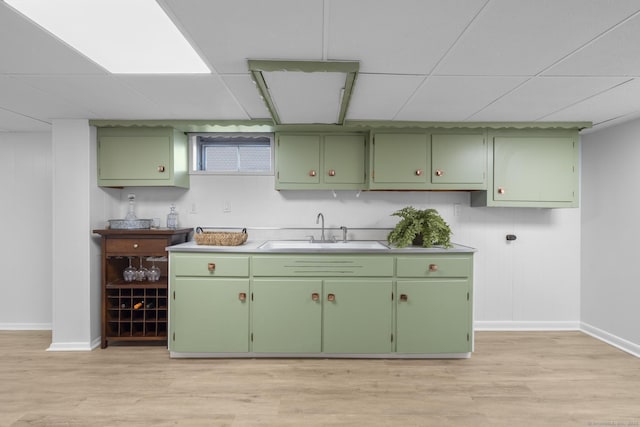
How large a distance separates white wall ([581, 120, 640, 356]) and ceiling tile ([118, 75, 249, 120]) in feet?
11.2

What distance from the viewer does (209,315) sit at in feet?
8.81

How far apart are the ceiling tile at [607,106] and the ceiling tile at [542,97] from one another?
86 millimetres

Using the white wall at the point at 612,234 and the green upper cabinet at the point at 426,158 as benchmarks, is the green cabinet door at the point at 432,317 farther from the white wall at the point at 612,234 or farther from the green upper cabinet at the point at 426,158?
the white wall at the point at 612,234

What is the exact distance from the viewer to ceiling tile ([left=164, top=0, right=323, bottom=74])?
1.34 metres

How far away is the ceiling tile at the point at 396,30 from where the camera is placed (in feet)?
4.38

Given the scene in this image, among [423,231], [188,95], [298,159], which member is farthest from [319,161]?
[188,95]

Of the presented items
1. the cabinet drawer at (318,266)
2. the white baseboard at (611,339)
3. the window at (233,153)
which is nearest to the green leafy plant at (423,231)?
the cabinet drawer at (318,266)

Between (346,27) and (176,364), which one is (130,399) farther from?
(346,27)

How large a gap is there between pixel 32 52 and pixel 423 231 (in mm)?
2854

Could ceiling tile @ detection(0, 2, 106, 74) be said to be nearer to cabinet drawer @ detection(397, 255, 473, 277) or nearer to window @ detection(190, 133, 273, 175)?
window @ detection(190, 133, 273, 175)

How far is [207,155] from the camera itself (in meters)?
3.42

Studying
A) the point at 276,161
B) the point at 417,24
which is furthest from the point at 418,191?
the point at 417,24

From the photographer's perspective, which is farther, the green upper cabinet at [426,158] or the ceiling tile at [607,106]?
the green upper cabinet at [426,158]

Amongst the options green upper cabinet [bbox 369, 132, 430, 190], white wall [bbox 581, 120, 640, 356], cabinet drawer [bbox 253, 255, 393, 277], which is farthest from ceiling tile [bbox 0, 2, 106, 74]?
white wall [bbox 581, 120, 640, 356]
